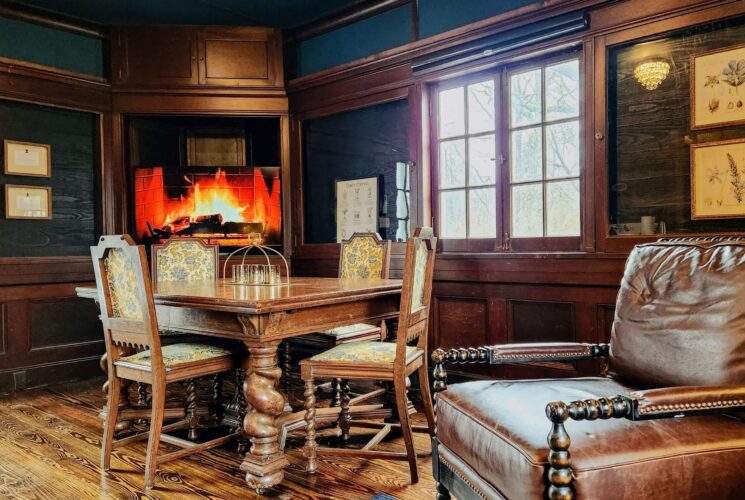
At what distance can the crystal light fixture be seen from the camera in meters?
2.98

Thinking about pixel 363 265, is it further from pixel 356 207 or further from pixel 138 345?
pixel 138 345

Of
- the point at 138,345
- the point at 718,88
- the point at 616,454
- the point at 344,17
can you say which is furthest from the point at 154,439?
the point at 344,17

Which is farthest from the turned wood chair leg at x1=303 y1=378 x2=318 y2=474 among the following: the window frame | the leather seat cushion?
the window frame

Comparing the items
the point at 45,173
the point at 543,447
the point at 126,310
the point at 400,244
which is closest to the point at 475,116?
the point at 400,244

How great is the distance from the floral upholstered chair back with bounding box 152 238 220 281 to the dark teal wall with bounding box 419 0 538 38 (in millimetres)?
2043

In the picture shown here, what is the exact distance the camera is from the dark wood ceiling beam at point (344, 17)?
411 centimetres

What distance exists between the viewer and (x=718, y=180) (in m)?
2.79

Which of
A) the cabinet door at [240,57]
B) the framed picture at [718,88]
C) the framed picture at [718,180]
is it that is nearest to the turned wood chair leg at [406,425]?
the framed picture at [718,180]

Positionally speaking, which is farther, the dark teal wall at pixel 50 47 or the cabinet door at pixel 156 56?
the cabinet door at pixel 156 56

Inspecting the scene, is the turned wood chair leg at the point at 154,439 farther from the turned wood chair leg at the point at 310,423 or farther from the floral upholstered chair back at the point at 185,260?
the floral upholstered chair back at the point at 185,260

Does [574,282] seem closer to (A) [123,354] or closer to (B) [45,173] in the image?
(A) [123,354]

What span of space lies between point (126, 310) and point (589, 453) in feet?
6.22

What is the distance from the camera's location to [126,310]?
7.90 feet

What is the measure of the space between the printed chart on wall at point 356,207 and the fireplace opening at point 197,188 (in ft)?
1.89
